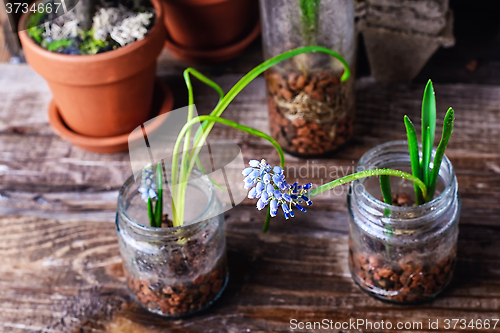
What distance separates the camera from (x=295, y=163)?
860mm

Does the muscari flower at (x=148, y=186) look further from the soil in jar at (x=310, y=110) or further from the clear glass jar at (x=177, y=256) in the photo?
the soil in jar at (x=310, y=110)

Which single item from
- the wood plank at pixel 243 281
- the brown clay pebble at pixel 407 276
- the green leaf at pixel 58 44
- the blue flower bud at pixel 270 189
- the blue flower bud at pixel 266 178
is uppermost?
the blue flower bud at pixel 266 178

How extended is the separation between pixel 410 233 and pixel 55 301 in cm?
43

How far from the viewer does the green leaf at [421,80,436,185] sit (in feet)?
1.98

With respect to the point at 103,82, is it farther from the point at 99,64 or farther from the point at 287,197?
the point at 287,197

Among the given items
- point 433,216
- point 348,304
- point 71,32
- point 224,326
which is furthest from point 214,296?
point 71,32

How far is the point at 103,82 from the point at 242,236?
0.28 metres

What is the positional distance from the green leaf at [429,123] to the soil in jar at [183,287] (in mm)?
259

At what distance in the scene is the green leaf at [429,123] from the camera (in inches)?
23.7

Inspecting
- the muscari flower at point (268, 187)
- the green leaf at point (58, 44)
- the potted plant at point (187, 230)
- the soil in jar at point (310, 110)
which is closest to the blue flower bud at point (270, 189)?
the muscari flower at point (268, 187)

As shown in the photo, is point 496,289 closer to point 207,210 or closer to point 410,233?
point 410,233

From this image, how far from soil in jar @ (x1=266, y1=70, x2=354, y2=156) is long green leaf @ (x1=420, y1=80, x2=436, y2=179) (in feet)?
0.67

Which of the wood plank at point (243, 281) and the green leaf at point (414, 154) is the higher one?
the green leaf at point (414, 154)

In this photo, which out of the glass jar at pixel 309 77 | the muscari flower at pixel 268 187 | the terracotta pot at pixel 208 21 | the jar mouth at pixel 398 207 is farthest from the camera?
Result: the terracotta pot at pixel 208 21
